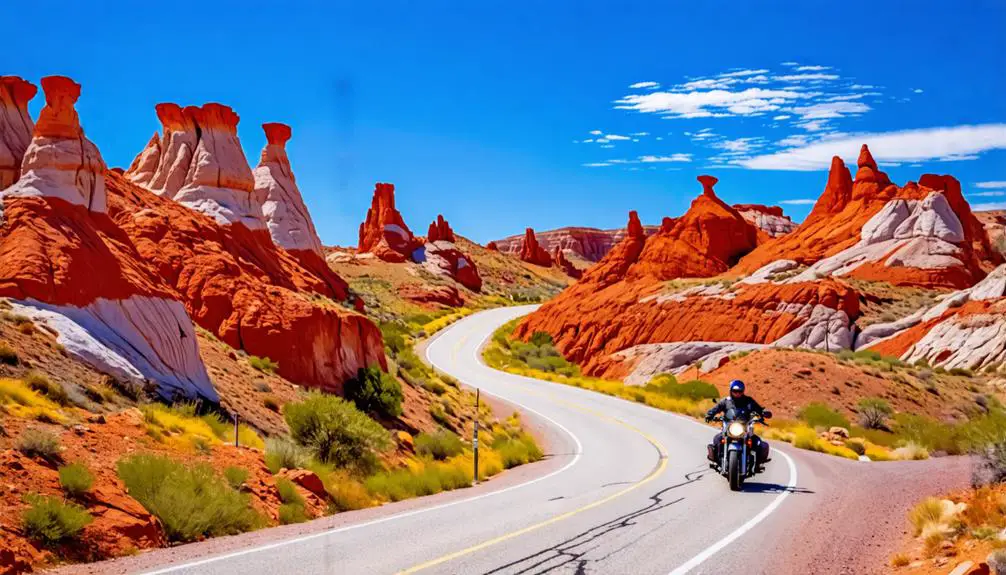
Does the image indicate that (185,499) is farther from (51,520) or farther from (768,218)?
(768,218)

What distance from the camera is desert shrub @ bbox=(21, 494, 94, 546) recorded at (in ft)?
27.6

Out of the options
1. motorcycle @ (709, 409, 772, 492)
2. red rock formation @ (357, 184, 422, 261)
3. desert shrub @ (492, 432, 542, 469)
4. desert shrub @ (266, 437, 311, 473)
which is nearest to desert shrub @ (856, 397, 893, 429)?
desert shrub @ (492, 432, 542, 469)

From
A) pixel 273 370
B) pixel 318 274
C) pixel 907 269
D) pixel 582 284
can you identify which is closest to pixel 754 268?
pixel 907 269

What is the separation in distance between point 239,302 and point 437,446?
7646mm

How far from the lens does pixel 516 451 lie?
23406 mm

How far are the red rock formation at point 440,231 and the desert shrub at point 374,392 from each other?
389ft

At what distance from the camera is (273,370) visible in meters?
24.1

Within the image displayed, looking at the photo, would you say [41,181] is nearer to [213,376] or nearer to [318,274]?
[213,376]

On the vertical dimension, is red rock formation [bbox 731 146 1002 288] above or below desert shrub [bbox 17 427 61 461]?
above

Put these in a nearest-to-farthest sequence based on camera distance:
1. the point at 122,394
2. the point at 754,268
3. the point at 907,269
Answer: the point at 122,394 < the point at 907,269 < the point at 754,268

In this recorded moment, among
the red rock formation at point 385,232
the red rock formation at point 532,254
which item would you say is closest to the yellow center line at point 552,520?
the red rock formation at point 385,232

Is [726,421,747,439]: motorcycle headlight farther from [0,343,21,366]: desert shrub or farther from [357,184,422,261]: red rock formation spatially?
[357,184,422,261]: red rock formation

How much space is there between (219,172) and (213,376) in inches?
599

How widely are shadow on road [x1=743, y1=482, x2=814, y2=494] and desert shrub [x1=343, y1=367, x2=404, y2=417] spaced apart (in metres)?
13.9
